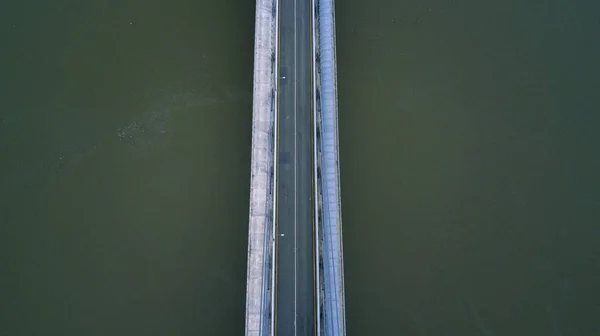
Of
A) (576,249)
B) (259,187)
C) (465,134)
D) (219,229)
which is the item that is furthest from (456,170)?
(219,229)

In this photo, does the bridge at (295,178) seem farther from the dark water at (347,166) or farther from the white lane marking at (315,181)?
the dark water at (347,166)

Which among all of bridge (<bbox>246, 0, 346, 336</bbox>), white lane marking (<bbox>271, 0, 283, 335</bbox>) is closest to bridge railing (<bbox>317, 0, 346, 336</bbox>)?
bridge (<bbox>246, 0, 346, 336</bbox>)

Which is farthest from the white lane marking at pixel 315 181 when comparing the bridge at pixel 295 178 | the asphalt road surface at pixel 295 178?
the asphalt road surface at pixel 295 178

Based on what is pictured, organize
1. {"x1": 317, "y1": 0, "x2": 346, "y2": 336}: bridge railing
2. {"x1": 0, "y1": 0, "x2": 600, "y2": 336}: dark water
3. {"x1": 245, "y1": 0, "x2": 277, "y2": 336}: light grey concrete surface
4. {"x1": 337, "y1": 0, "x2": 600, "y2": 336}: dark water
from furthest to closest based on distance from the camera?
1. {"x1": 337, "y1": 0, "x2": 600, "y2": 336}: dark water
2. {"x1": 0, "y1": 0, "x2": 600, "y2": 336}: dark water
3. {"x1": 245, "y1": 0, "x2": 277, "y2": 336}: light grey concrete surface
4. {"x1": 317, "y1": 0, "x2": 346, "y2": 336}: bridge railing

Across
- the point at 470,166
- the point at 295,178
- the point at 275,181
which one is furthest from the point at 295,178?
the point at 470,166

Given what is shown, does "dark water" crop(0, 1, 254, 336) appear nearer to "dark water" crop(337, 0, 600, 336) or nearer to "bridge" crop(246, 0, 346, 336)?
"bridge" crop(246, 0, 346, 336)

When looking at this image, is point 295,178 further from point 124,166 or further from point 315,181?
point 124,166
